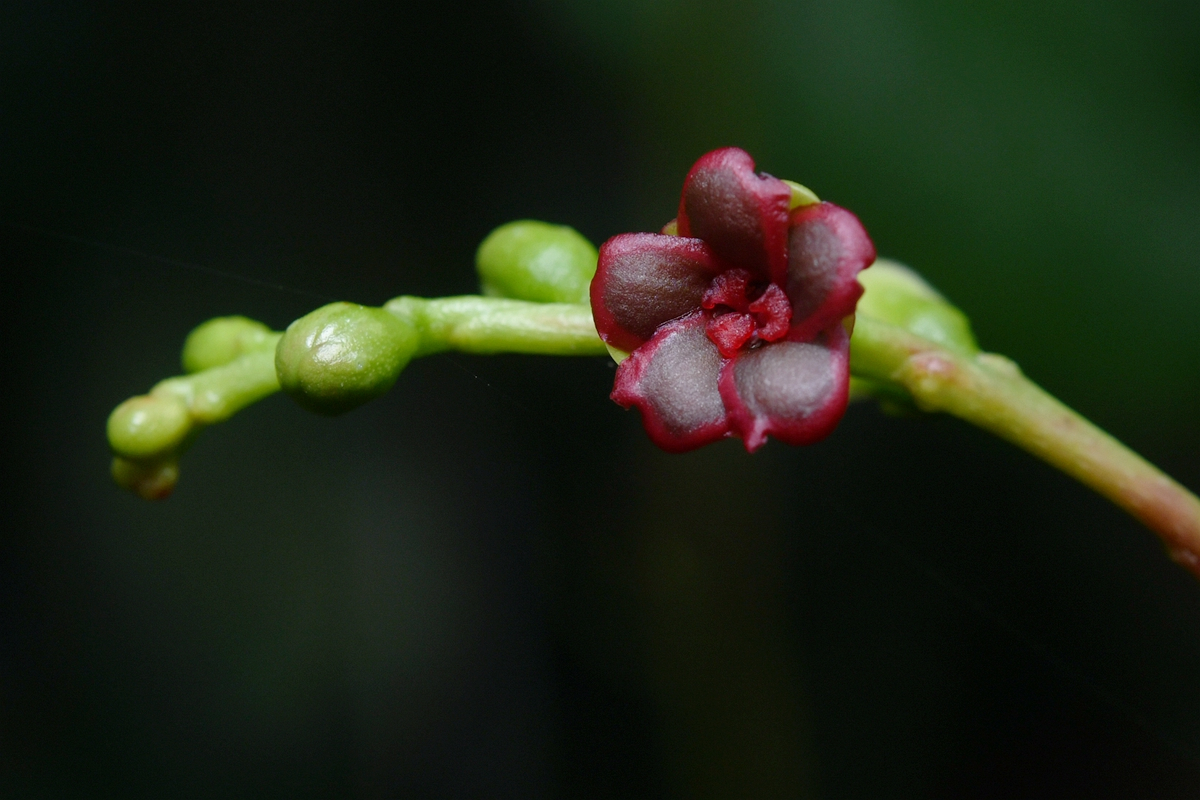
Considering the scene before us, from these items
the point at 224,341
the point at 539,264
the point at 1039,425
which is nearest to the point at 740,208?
the point at 539,264

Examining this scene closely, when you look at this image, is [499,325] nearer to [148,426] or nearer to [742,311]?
[742,311]

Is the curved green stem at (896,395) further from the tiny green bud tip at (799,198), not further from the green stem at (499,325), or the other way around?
the tiny green bud tip at (799,198)

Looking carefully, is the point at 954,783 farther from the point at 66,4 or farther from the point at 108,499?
the point at 66,4

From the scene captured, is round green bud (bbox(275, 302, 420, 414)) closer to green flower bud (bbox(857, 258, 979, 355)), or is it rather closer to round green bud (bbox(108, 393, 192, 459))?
round green bud (bbox(108, 393, 192, 459))

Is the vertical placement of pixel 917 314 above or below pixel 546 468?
below

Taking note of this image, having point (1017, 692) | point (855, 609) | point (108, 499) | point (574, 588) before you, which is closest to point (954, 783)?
point (1017, 692)

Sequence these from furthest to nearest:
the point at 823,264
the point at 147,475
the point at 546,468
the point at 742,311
Result: the point at 546,468, the point at 147,475, the point at 742,311, the point at 823,264

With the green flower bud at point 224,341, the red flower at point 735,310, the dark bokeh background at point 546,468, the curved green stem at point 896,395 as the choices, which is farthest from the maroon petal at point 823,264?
the dark bokeh background at point 546,468
